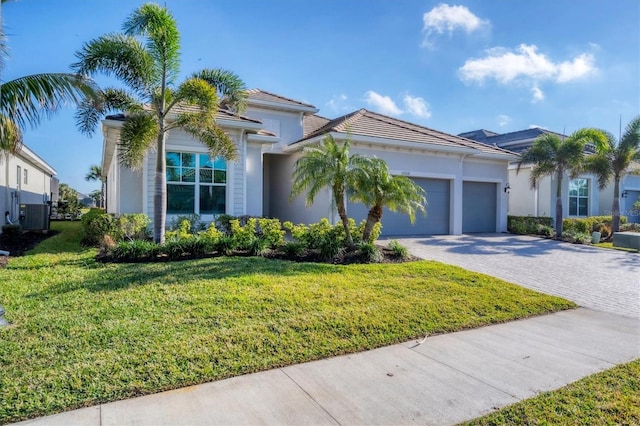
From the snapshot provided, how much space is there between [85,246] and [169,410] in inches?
367

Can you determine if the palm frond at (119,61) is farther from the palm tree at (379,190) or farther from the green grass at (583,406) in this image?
the green grass at (583,406)

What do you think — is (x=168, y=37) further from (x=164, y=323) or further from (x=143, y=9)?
(x=164, y=323)

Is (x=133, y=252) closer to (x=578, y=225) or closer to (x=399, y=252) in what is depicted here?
(x=399, y=252)

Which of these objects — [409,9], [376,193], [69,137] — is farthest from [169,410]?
[409,9]

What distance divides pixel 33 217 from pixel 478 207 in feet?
65.1

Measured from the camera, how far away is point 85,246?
10.6 metres

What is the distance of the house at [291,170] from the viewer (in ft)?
41.1

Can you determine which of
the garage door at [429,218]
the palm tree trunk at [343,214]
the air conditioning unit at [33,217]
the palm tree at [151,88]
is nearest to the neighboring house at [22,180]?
the air conditioning unit at [33,217]

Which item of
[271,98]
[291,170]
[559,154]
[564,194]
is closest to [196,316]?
[291,170]

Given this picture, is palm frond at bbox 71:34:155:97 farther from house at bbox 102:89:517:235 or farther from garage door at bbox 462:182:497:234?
garage door at bbox 462:182:497:234

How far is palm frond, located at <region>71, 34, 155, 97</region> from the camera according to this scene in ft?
28.1

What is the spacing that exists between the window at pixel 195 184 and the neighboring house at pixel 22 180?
485 centimetres

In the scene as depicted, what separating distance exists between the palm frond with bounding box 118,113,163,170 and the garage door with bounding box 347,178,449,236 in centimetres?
936

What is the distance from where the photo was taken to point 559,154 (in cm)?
1639
